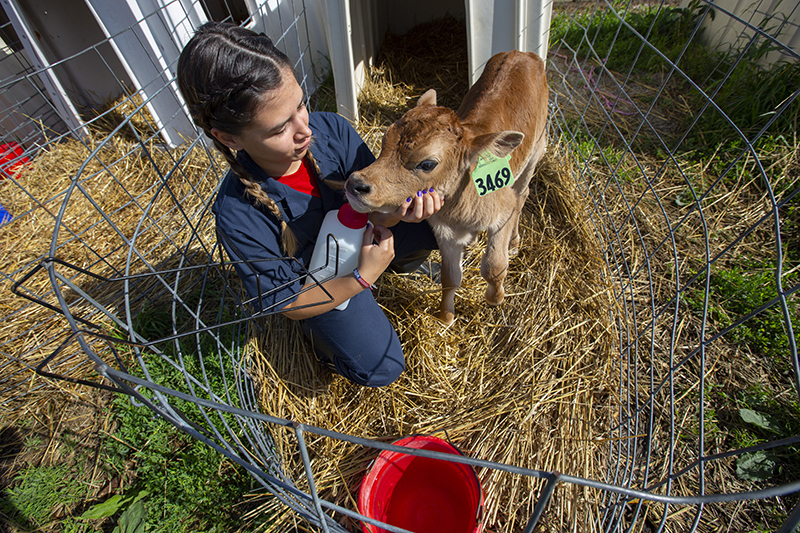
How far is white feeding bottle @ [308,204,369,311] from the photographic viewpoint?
2172 mm

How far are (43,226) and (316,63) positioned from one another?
3312 millimetres

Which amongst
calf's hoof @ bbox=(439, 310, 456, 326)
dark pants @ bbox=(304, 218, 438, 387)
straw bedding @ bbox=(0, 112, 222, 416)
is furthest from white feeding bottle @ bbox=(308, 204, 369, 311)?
straw bedding @ bbox=(0, 112, 222, 416)

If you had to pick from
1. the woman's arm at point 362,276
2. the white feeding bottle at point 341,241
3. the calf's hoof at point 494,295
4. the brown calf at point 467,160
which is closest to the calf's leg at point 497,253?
the brown calf at point 467,160

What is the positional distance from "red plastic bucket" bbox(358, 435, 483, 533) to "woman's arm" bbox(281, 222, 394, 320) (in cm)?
89

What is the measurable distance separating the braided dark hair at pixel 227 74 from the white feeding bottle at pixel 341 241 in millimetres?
621

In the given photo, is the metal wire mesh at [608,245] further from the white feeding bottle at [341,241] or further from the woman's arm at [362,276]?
the white feeding bottle at [341,241]

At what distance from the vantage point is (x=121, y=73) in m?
4.89

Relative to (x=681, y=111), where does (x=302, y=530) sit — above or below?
below

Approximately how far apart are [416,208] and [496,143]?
587 millimetres

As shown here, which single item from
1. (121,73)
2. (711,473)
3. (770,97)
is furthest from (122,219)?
(770,97)

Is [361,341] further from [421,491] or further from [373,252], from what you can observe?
[421,491]

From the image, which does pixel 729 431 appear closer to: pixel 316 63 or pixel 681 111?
pixel 681 111

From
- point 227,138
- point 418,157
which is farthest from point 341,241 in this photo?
point 227,138

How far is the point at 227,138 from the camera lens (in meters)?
1.94
